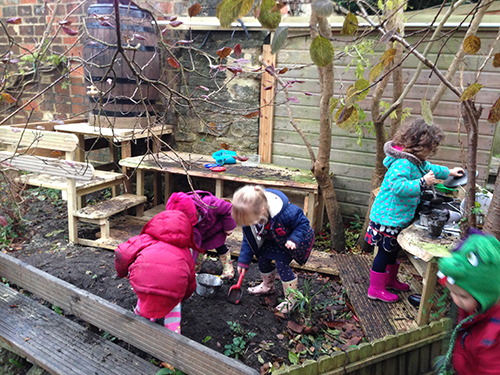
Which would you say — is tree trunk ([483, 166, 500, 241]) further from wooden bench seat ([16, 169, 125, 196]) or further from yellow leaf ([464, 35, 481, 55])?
wooden bench seat ([16, 169, 125, 196])

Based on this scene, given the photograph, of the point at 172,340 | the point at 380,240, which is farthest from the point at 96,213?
the point at 380,240

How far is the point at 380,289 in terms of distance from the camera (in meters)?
3.03

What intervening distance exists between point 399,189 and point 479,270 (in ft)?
4.80

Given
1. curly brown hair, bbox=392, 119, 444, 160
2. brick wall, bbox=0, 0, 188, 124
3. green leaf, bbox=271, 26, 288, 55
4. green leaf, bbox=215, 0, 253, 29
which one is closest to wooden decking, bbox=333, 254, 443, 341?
curly brown hair, bbox=392, 119, 444, 160

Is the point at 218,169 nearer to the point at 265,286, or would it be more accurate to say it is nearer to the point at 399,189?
the point at 265,286

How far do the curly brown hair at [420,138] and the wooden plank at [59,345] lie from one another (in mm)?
2325

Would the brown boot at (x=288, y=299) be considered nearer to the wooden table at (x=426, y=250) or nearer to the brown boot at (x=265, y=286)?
the brown boot at (x=265, y=286)

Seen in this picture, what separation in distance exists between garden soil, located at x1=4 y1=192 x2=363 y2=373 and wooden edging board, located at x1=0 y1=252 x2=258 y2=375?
0.54 metres

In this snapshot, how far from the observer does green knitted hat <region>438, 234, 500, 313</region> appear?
1342mm

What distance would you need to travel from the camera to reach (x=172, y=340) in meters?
1.99

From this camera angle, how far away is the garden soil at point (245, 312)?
2.64 meters

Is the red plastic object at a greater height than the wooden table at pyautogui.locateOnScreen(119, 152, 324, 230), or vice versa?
the red plastic object

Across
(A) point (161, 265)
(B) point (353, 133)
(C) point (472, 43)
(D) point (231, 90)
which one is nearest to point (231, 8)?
(C) point (472, 43)

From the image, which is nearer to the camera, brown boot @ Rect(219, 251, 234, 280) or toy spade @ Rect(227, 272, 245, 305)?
toy spade @ Rect(227, 272, 245, 305)
